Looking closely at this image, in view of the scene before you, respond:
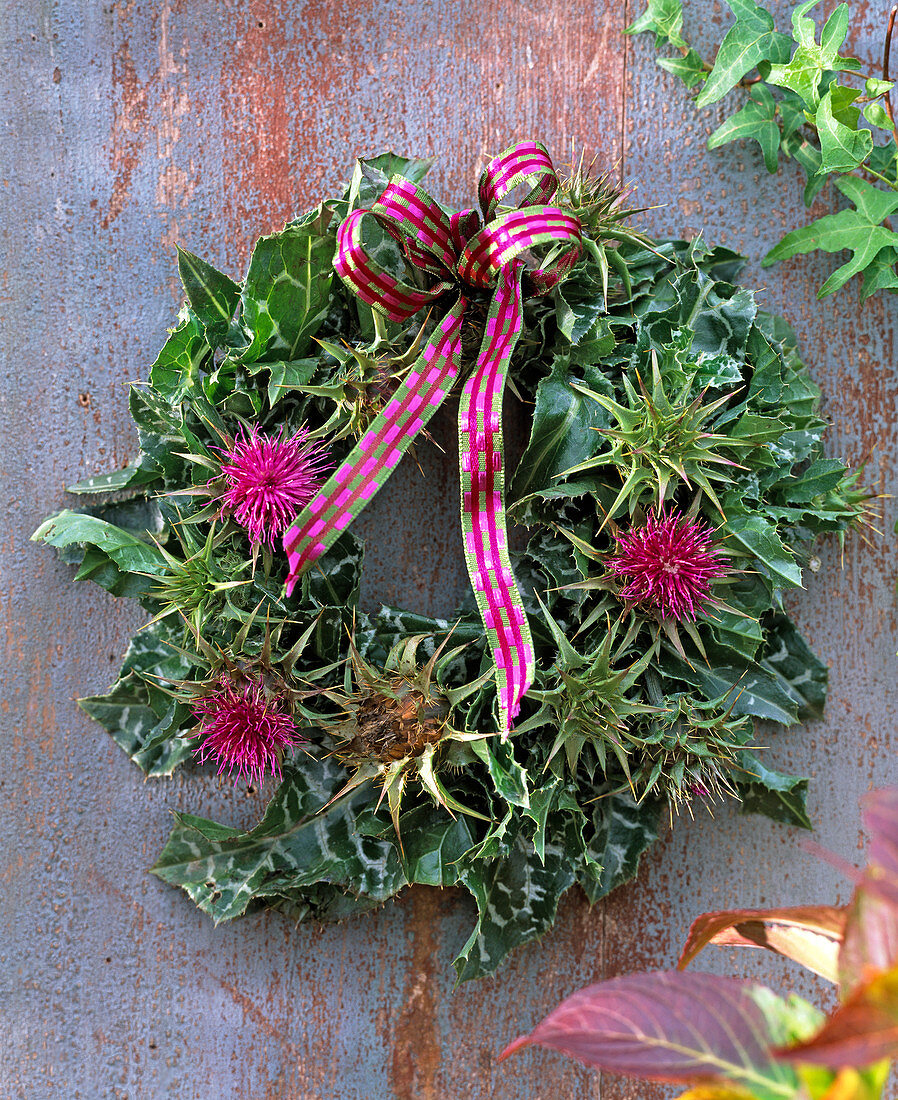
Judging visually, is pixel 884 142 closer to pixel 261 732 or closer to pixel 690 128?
pixel 690 128

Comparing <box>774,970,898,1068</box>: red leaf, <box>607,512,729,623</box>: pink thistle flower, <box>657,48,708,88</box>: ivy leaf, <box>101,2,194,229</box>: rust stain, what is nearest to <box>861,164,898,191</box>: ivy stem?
<box>657,48,708,88</box>: ivy leaf

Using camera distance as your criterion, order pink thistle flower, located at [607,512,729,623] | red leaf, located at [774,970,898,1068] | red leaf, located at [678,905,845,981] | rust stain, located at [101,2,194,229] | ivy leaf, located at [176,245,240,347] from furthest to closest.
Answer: rust stain, located at [101,2,194,229] → ivy leaf, located at [176,245,240,347] → pink thistle flower, located at [607,512,729,623] → red leaf, located at [678,905,845,981] → red leaf, located at [774,970,898,1068]

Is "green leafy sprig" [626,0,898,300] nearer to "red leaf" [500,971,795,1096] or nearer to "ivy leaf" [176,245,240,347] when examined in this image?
"ivy leaf" [176,245,240,347]

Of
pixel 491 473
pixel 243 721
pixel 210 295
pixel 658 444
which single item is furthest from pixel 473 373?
pixel 243 721

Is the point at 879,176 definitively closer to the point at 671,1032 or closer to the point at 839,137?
the point at 839,137

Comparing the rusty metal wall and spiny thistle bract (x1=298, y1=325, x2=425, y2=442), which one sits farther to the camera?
the rusty metal wall

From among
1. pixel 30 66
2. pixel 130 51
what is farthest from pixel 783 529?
pixel 30 66
